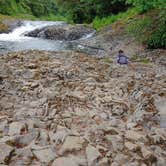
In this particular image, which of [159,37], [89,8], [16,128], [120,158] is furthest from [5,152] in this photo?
[89,8]

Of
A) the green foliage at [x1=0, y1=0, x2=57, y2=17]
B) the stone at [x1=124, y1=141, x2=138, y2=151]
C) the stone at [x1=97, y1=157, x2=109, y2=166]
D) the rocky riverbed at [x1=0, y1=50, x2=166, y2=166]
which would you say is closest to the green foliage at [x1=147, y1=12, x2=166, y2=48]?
the rocky riverbed at [x1=0, y1=50, x2=166, y2=166]

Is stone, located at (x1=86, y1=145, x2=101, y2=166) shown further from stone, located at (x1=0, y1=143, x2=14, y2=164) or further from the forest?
the forest

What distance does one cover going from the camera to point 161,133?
9273mm

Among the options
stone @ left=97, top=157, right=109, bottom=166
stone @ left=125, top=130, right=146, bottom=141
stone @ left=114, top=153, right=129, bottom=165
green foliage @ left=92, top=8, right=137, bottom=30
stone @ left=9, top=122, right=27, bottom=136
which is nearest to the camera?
stone @ left=97, top=157, right=109, bottom=166

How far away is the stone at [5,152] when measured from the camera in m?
7.64

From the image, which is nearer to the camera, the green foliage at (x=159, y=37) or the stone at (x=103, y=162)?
the stone at (x=103, y=162)

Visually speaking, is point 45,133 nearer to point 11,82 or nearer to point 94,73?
point 11,82

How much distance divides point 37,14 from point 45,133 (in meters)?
70.3

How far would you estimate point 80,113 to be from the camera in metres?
10.3

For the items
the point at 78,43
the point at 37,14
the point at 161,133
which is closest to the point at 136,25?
the point at 78,43

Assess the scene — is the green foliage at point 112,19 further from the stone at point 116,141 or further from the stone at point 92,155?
the stone at point 92,155

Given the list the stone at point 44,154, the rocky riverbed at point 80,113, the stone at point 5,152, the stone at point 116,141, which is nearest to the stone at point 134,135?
the rocky riverbed at point 80,113

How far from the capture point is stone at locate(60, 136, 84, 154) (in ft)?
27.1

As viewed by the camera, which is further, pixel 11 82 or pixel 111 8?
pixel 111 8
